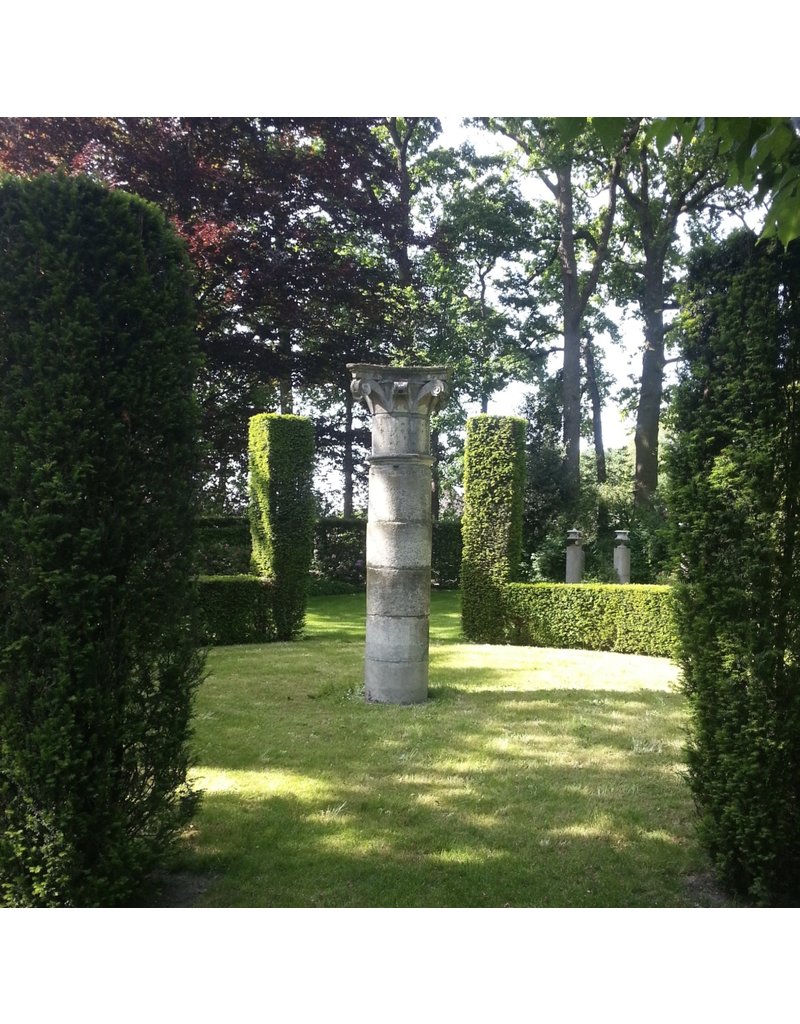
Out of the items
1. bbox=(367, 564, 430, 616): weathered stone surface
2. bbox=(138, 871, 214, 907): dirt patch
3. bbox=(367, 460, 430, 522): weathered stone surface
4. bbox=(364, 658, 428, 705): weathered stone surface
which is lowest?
bbox=(138, 871, 214, 907): dirt patch

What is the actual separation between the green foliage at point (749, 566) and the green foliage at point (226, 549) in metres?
12.4

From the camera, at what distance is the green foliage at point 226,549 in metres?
15.5

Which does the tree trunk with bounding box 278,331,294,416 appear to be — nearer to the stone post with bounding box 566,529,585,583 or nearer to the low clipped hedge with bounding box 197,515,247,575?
the low clipped hedge with bounding box 197,515,247,575

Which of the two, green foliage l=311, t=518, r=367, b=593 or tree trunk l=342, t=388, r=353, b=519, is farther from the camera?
tree trunk l=342, t=388, r=353, b=519

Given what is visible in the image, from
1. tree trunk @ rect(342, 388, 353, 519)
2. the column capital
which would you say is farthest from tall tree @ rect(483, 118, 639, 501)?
the column capital

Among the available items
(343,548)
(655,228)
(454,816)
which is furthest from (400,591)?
(655,228)

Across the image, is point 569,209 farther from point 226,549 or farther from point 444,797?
point 444,797

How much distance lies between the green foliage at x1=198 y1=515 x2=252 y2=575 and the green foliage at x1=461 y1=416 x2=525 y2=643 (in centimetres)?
511

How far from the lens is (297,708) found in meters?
7.73

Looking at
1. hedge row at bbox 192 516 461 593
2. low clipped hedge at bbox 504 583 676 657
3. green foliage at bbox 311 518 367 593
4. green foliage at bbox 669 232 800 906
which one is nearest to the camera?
green foliage at bbox 669 232 800 906

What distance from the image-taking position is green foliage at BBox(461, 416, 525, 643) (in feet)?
42.6

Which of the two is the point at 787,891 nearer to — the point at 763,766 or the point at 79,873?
the point at 763,766

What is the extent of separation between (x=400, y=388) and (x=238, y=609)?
589 centimetres

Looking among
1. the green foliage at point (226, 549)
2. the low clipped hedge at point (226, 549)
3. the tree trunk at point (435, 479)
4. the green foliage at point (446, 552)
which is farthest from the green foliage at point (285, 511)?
the tree trunk at point (435, 479)
